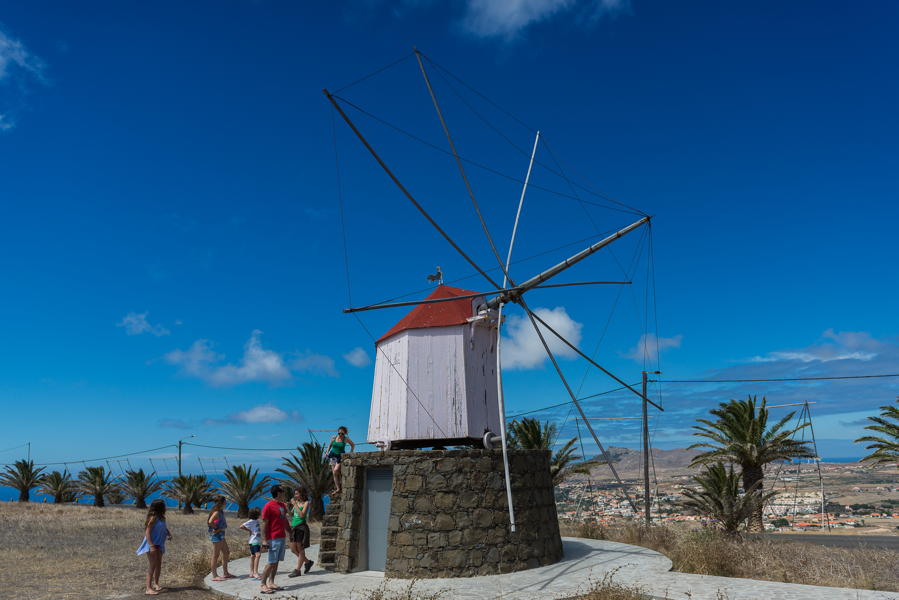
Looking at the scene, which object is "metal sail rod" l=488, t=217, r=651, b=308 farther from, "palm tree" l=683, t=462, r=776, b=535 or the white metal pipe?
"palm tree" l=683, t=462, r=776, b=535

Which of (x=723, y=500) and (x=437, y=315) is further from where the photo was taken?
(x=723, y=500)

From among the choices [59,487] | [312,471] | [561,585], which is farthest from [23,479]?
[561,585]

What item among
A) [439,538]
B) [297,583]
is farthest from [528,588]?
[297,583]

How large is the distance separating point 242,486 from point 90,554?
38.3ft

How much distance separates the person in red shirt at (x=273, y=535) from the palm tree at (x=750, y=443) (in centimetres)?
1731

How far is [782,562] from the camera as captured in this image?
1241cm

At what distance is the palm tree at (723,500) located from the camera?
1855 cm

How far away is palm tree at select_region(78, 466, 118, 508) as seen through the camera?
102 feet

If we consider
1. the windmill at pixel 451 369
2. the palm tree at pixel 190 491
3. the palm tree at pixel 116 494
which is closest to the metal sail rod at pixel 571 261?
the windmill at pixel 451 369

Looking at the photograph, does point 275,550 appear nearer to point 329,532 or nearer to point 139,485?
point 329,532

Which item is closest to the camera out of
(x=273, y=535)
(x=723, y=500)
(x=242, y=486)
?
(x=273, y=535)

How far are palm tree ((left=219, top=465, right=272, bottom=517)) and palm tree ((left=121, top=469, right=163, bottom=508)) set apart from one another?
19.0 ft

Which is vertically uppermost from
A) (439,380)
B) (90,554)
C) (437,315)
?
(437,315)

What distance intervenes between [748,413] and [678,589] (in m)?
15.7
